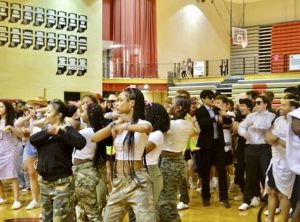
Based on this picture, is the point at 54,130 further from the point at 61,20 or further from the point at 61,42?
the point at 61,20

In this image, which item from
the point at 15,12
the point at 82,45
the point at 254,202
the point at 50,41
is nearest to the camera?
the point at 254,202

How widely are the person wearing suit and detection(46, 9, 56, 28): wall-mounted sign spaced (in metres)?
9.89

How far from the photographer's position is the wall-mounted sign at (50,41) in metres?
15.8

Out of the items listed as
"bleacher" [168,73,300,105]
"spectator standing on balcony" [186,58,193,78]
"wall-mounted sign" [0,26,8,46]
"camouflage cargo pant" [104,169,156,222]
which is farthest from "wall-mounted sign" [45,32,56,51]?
"camouflage cargo pant" [104,169,156,222]

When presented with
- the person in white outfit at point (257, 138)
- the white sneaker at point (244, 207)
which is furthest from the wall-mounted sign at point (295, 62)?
the person in white outfit at point (257, 138)

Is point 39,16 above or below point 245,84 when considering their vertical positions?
above

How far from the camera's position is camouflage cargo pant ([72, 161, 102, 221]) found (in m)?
4.75

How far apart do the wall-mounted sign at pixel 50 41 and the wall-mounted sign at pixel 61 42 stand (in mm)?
154

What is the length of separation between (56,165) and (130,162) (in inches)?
33.1

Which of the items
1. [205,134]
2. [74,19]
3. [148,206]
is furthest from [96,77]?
[148,206]

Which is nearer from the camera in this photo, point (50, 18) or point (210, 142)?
point (210, 142)

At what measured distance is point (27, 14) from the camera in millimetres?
15203

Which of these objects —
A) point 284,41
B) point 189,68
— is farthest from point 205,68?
point 284,41

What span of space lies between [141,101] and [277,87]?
1471cm
